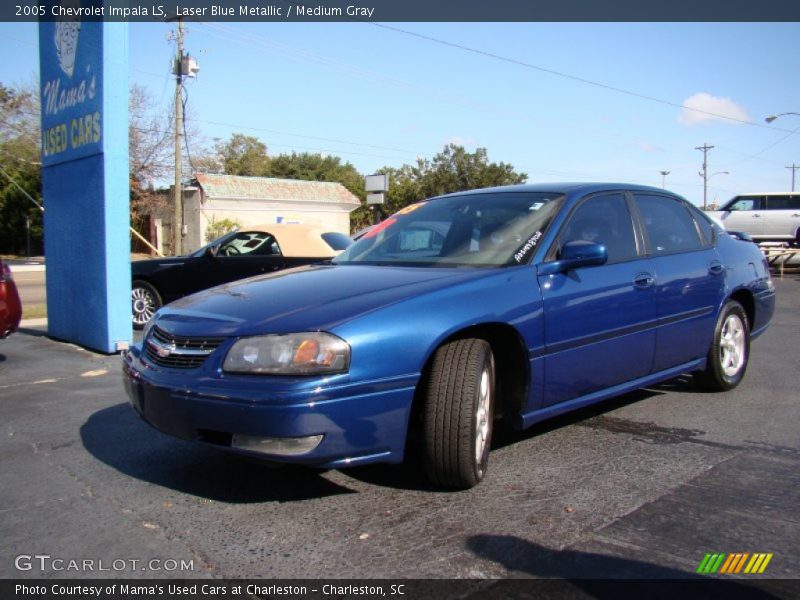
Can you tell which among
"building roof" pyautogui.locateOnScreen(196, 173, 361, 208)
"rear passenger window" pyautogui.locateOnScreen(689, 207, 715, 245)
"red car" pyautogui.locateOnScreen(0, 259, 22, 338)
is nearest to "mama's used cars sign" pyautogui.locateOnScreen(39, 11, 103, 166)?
"red car" pyautogui.locateOnScreen(0, 259, 22, 338)

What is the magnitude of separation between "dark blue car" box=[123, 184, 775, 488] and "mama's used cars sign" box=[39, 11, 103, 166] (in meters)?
3.99

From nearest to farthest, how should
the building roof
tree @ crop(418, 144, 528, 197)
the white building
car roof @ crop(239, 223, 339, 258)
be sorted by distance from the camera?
1. car roof @ crop(239, 223, 339, 258)
2. the white building
3. the building roof
4. tree @ crop(418, 144, 528, 197)

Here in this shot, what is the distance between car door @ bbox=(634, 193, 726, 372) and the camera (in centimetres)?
466

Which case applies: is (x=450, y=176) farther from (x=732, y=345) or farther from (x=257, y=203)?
(x=732, y=345)

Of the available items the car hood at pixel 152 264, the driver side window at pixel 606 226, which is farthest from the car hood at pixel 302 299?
the car hood at pixel 152 264

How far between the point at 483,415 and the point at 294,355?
105cm

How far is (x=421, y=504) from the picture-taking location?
3.33 metres

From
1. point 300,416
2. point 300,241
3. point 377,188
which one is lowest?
point 300,416

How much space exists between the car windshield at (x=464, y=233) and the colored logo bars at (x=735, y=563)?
175 cm

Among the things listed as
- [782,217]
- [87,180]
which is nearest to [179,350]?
[87,180]

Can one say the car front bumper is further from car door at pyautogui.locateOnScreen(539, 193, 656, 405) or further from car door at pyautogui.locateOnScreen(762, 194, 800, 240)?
car door at pyautogui.locateOnScreen(762, 194, 800, 240)

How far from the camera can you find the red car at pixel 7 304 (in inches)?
261

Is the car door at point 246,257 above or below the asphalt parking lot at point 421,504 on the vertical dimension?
Answer: above

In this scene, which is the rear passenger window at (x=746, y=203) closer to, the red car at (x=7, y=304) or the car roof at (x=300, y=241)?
the car roof at (x=300, y=241)
